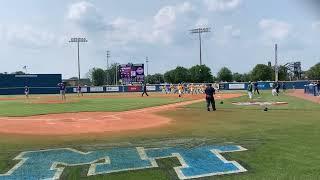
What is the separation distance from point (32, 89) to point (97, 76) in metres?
75.1

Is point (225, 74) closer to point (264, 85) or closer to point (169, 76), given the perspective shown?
point (169, 76)

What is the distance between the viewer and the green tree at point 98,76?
16425 cm

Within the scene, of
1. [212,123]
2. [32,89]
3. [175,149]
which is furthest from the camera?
[32,89]

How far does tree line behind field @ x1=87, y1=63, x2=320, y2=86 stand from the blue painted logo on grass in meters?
115

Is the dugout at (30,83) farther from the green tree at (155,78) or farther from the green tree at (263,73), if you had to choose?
the green tree at (263,73)

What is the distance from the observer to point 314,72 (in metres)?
134

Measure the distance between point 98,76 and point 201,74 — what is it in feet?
164

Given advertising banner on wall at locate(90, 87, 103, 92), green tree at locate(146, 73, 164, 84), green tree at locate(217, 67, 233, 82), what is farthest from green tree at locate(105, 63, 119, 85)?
advertising banner on wall at locate(90, 87, 103, 92)

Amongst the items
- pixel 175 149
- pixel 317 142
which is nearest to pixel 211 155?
pixel 175 149

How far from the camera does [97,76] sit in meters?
166

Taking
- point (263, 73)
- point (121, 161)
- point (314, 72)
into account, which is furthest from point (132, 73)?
point (263, 73)

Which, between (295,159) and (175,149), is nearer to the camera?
(295,159)

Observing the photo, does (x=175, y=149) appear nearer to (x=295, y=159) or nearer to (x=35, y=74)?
(x=295, y=159)

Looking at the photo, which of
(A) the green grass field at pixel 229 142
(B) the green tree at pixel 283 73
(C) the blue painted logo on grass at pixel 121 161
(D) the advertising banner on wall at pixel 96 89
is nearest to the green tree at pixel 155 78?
(B) the green tree at pixel 283 73
